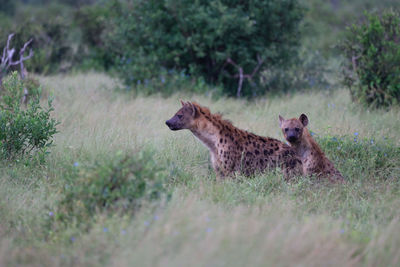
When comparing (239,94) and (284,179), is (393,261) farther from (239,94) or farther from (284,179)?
(239,94)

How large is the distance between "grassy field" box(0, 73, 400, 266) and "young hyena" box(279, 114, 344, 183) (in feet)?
0.76

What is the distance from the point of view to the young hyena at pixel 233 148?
19.4 ft

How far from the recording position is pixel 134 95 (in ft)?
33.4

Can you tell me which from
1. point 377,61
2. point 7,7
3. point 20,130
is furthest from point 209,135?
point 7,7

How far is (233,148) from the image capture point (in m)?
5.93

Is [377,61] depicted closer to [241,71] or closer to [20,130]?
[241,71]

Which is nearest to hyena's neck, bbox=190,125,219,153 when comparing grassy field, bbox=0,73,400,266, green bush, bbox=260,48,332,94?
grassy field, bbox=0,73,400,266

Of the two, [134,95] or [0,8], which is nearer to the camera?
[134,95]

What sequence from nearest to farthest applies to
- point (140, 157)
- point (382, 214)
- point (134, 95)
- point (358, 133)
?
point (140, 157)
point (382, 214)
point (358, 133)
point (134, 95)

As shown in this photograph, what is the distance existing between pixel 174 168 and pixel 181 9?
5.84 meters

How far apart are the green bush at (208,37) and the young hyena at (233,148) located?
4.65 meters

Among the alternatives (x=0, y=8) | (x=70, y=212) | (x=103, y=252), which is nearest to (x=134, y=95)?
(x=70, y=212)

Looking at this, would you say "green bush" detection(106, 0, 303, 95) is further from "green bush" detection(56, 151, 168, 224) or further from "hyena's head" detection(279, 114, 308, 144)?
"green bush" detection(56, 151, 168, 224)

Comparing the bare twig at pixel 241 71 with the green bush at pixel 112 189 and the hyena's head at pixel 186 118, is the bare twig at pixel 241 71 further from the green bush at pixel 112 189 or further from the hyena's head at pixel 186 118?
the green bush at pixel 112 189
